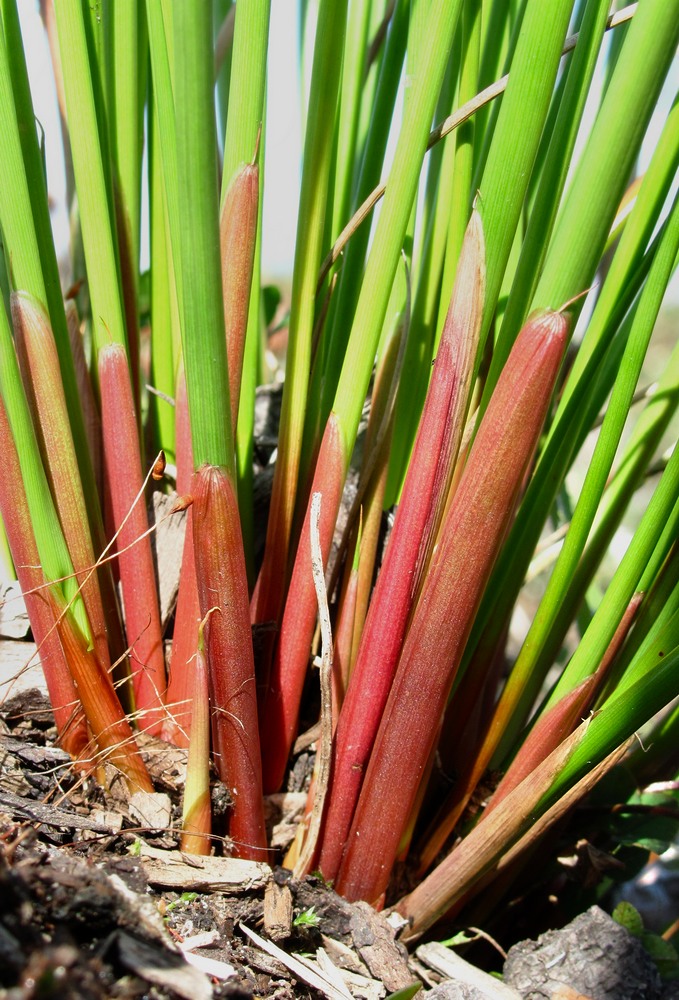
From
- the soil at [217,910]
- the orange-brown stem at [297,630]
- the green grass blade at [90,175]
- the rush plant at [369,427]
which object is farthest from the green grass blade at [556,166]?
the soil at [217,910]

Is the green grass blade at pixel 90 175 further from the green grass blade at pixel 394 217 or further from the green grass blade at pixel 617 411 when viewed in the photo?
the green grass blade at pixel 617 411

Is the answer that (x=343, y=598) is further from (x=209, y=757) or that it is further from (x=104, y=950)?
(x=104, y=950)

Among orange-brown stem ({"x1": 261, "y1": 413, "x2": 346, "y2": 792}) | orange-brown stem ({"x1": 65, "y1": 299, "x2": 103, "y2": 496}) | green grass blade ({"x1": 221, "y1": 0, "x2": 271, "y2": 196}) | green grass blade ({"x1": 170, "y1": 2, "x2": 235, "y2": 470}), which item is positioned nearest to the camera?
green grass blade ({"x1": 170, "y1": 2, "x2": 235, "y2": 470})

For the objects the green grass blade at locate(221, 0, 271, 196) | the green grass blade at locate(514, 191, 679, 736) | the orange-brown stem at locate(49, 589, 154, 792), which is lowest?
the orange-brown stem at locate(49, 589, 154, 792)

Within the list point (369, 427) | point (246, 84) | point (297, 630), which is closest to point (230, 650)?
point (297, 630)

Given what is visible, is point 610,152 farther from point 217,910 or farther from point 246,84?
point 217,910

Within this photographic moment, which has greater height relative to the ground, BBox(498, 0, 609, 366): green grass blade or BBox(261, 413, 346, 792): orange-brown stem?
BBox(498, 0, 609, 366): green grass blade

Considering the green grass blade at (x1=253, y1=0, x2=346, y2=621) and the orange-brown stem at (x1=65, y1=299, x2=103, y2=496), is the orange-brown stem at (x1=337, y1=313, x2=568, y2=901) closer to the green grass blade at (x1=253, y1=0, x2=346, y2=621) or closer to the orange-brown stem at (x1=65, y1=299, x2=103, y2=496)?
the green grass blade at (x1=253, y1=0, x2=346, y2=621)

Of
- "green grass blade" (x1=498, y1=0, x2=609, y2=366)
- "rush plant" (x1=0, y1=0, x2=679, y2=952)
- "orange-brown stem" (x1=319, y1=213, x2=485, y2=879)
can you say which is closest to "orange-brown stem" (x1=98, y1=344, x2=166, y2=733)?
"rush plant" (x1=0, y1=0, x2=679, y2=952)
